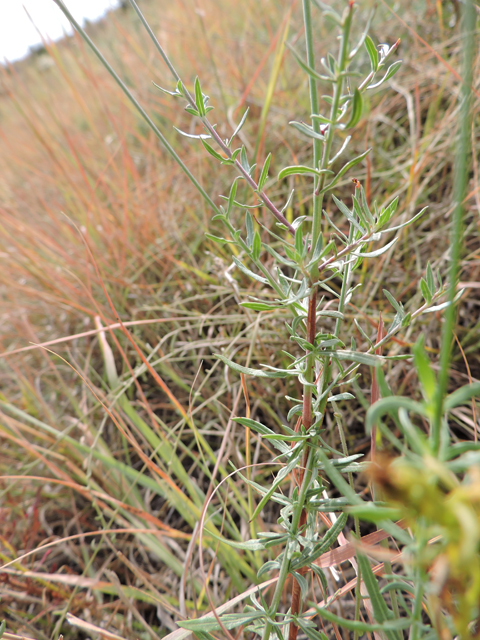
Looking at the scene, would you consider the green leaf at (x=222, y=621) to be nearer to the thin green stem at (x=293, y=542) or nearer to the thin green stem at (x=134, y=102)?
the thin green stem at (x=293, y=542)

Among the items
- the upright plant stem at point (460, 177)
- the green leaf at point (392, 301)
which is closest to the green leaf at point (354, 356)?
the green leaf at point (392, 301)

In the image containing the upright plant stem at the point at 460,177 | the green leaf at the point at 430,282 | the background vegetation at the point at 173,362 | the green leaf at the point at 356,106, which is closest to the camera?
the upright plant stem at the point at 460,177

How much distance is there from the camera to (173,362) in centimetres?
95

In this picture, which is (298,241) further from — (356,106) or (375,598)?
(375,598)

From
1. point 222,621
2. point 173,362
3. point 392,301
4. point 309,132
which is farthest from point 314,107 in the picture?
point 173,362

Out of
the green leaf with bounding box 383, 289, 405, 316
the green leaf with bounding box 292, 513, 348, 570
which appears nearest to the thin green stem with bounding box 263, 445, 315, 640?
the green leaf with bounding box 292, 513, 348, 570

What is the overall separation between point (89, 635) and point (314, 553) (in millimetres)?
526

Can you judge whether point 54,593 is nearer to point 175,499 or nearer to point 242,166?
point 175,499

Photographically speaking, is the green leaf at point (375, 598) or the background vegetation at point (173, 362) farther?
the background vegetation at point (173, 362)

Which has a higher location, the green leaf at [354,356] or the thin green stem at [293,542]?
the green leaf at [354,356]

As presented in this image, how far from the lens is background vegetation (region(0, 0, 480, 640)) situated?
66 centimetres

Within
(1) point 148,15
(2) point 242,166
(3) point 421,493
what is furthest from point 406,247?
(1) point 148,15

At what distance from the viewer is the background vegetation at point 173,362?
2.17 feet

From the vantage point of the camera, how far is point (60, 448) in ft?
2.81
